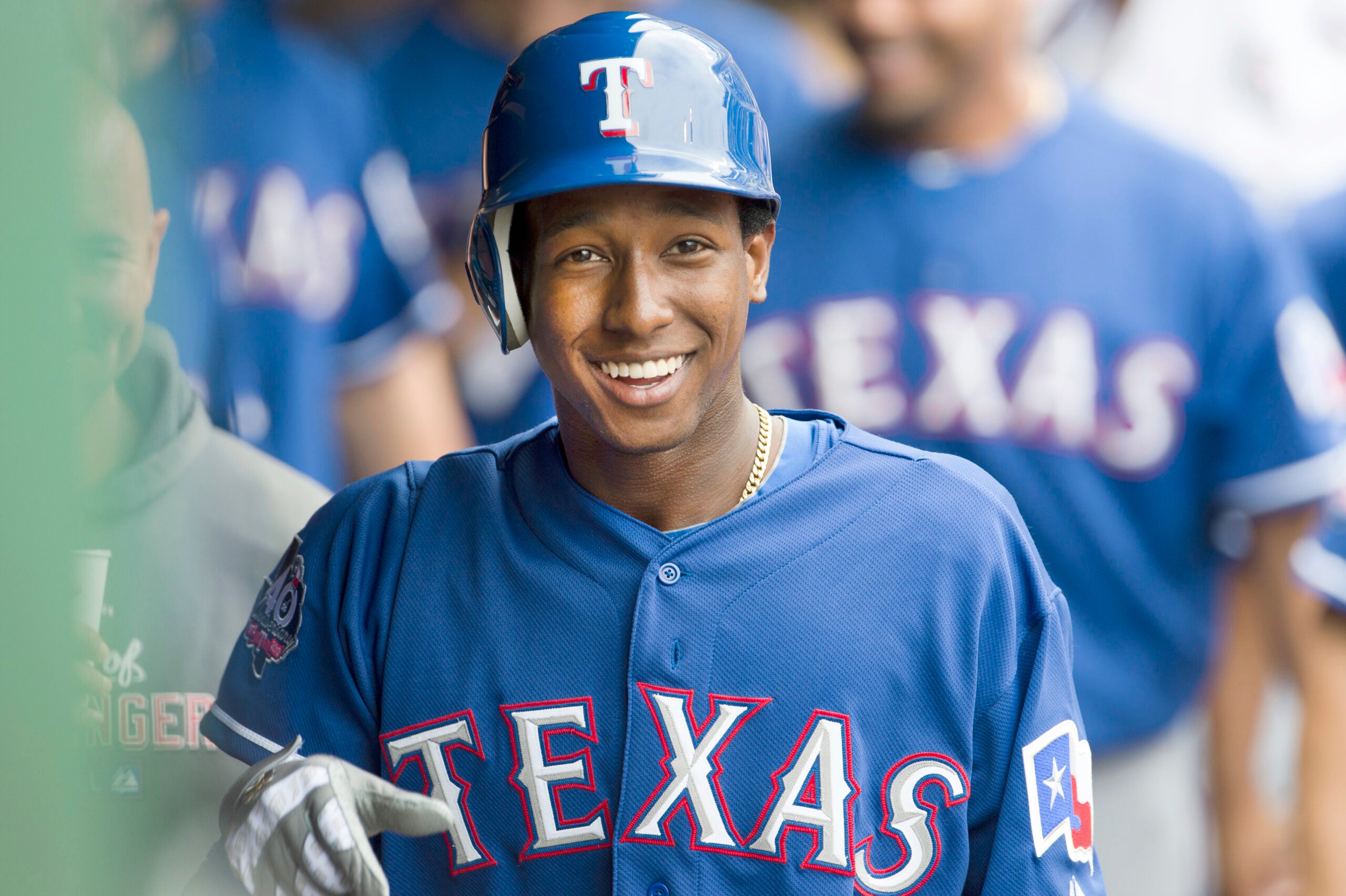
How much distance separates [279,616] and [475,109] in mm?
1966

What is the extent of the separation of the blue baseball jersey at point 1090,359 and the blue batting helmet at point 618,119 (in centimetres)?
149

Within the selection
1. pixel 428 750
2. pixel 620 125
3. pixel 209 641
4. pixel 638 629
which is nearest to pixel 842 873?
pixel 638 629

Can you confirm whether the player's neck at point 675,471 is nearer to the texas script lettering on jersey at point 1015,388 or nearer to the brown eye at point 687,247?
the brown eye at point 687,247

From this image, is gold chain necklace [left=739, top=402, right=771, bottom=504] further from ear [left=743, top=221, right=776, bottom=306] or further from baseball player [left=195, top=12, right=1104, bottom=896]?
ear [left=743, top=221, right=776, bottom=306]

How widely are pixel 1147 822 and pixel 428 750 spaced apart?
2.06 meters

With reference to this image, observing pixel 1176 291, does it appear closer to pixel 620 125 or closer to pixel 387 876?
pixel 620 125

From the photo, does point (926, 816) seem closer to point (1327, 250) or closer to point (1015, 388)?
point (1015, 388)

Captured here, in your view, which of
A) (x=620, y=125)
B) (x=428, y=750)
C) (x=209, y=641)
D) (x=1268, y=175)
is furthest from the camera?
(x=1268, y=175)

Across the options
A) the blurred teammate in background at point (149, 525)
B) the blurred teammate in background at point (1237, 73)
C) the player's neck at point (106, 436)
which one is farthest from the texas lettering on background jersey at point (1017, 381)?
the player's neck at point (106, 436)

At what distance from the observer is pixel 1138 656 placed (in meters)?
2.89

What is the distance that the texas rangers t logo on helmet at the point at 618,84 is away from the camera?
1298mm

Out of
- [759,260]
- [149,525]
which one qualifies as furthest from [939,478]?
[149,525]

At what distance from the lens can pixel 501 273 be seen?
1403mm

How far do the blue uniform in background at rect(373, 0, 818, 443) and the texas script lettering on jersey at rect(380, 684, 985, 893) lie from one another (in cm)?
167
